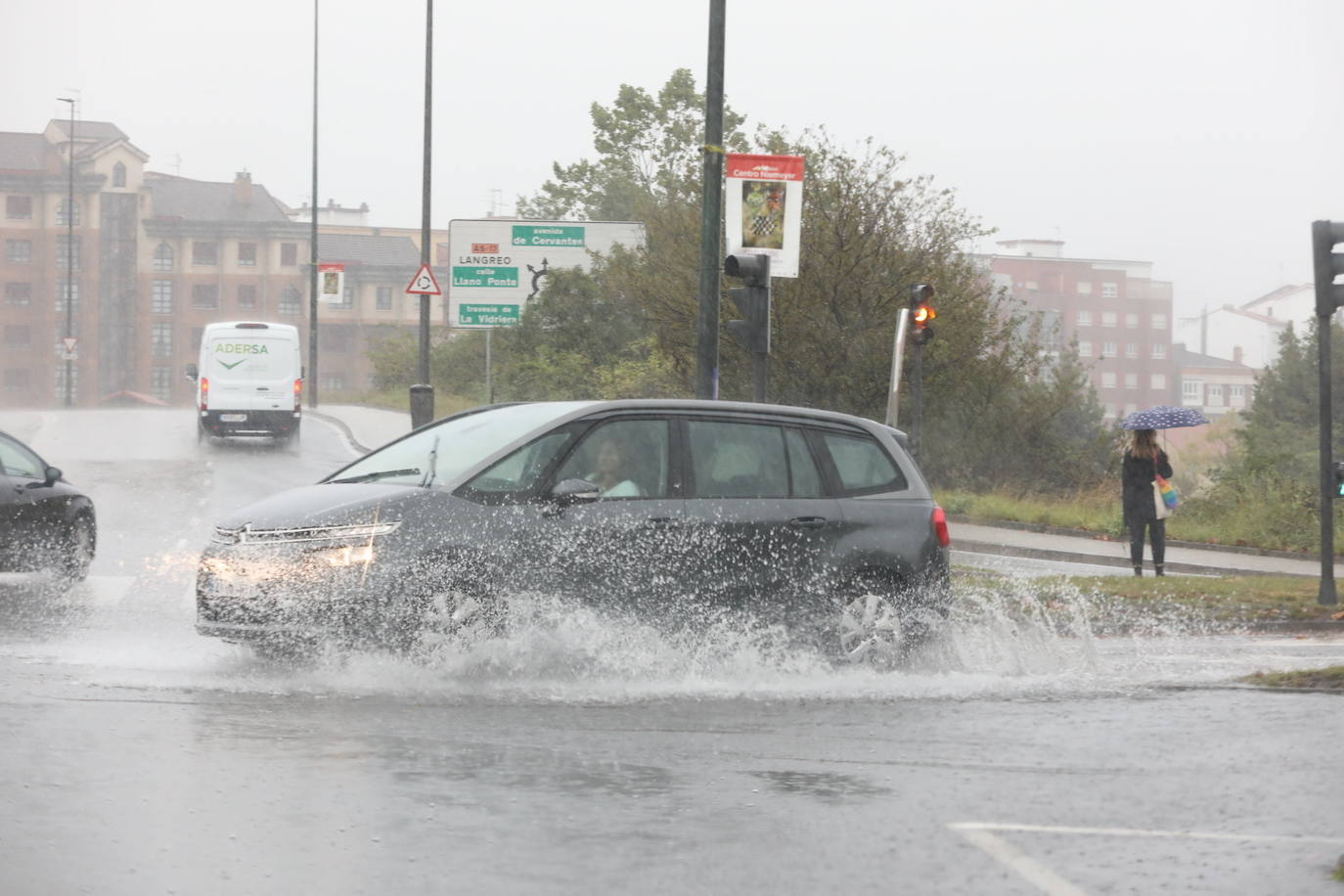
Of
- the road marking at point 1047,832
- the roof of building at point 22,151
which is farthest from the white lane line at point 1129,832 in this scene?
the roof of building at point 22,151

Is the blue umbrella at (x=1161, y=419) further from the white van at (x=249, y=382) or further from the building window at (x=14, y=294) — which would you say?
the building window at (x=14, y=294)

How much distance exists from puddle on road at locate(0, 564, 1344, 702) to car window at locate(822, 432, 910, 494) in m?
0.88

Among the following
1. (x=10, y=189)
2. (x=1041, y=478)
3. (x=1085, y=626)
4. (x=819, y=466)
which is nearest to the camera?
(x=819, y=466)

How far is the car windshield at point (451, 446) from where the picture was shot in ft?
30.7

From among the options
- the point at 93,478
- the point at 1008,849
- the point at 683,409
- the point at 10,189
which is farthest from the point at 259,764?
the point at 10,189

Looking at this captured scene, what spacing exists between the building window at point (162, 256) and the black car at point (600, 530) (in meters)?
102

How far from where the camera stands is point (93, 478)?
2548 centimetres

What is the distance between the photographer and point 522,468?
362 inches

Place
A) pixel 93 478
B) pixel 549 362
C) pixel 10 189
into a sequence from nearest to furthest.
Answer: pixel 93 478
pixel 549 362
pixel 10 189

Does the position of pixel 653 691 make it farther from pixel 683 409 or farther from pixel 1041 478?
pixel 1041 478

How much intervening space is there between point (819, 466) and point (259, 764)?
4.34m

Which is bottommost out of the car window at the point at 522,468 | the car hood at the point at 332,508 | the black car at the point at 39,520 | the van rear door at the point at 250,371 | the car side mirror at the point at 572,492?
the black car at the point at 39,520

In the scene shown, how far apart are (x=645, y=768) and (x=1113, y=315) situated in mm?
144878

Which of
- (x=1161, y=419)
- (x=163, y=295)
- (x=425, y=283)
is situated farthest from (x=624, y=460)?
(x=163, y=295)
